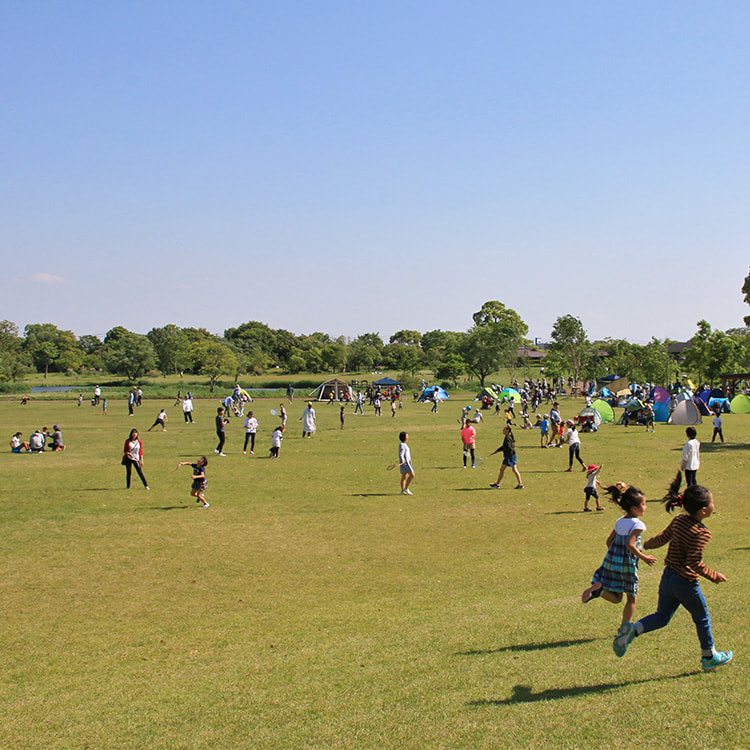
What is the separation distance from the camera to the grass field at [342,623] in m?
5.32

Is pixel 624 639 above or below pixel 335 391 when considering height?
below

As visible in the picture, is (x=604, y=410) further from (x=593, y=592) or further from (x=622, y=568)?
(x=622, y=568)

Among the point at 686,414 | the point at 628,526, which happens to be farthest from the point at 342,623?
the point at 686,414

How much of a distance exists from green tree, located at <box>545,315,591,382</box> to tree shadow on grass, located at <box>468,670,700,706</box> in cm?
8481

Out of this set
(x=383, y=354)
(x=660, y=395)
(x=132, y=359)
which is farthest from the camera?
(x=383, y=354)

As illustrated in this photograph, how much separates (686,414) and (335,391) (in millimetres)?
34733

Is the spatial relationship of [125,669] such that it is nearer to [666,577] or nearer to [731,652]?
[666,577]

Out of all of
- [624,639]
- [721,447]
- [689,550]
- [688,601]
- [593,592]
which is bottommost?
[721,447]

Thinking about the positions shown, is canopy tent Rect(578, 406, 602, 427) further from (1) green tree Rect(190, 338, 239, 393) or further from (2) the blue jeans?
(1) green tree Rect(190, 338, 239, 393)

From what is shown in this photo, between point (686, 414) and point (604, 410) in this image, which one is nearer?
point (686, 414)

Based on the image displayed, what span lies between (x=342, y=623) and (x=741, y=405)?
4304cm

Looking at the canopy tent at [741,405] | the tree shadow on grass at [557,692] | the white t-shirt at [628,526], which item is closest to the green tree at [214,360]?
the canopy tent at [741,405]

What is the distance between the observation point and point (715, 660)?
5.74 m

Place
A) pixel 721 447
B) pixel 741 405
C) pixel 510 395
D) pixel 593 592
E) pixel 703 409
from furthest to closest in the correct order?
pixel 510 395, pixel 741 405, pixel 703 409, pixel 721 447, pixel 593 592
